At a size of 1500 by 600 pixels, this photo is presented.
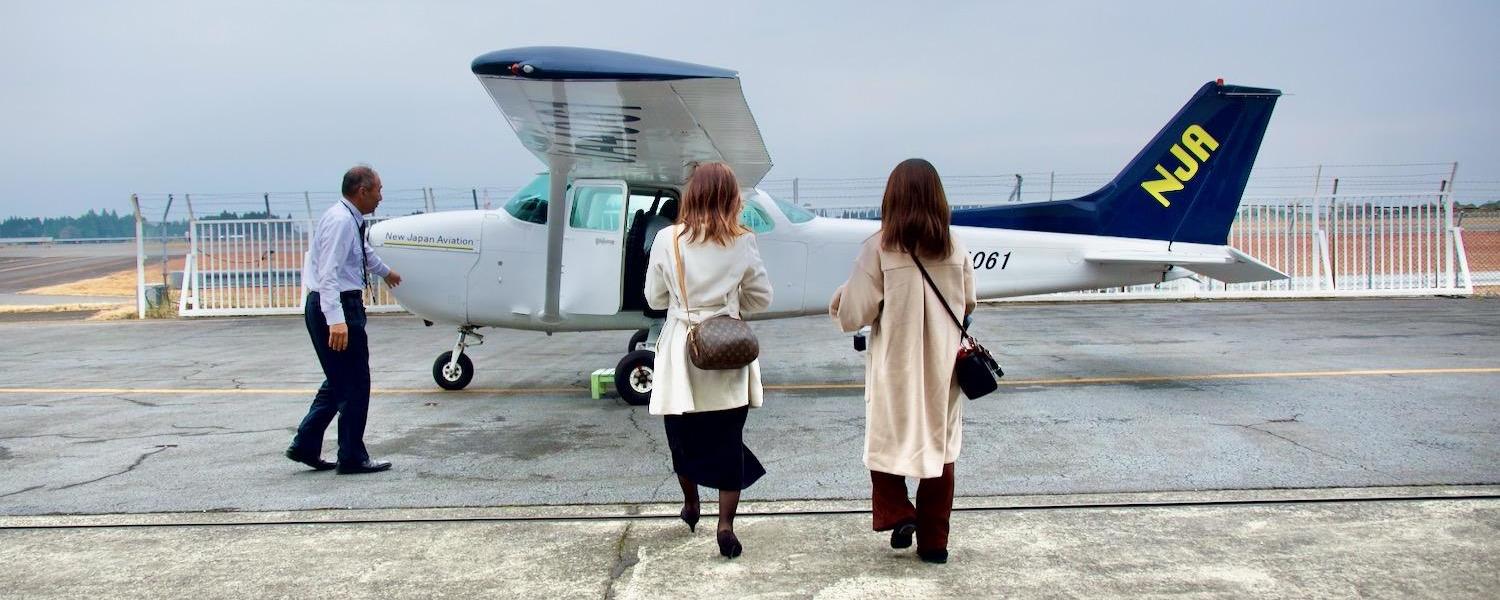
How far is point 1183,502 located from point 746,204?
4.44 meters

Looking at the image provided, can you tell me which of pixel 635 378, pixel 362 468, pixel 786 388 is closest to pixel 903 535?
pixel 362 468

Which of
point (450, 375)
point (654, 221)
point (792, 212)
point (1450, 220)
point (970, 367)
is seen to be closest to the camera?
point (970, 367)

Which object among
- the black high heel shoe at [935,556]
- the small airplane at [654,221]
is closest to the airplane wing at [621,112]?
the small airplane at [654,221]

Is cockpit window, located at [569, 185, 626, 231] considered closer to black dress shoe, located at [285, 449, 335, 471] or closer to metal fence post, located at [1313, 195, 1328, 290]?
black dress shoe, located at [285, 449, 335, 471]

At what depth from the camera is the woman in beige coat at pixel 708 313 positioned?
3.79 m

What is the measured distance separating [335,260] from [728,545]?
2.62m

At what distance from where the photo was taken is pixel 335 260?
5.06 metres

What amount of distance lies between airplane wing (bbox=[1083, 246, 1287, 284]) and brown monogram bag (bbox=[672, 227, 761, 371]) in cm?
563

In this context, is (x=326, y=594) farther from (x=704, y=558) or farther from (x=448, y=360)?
(x=448, y=360)

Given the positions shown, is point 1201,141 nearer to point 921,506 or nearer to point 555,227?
point 555,227

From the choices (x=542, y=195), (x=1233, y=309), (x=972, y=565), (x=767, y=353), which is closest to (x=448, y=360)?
(x=542, y=195)

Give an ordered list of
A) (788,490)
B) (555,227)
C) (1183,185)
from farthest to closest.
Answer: (1183,185) → (555,227) → (788,490)

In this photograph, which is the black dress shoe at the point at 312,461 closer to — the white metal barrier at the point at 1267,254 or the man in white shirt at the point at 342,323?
the man in white shirt at the point at 342,323

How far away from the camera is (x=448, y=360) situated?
8164 millimetres
